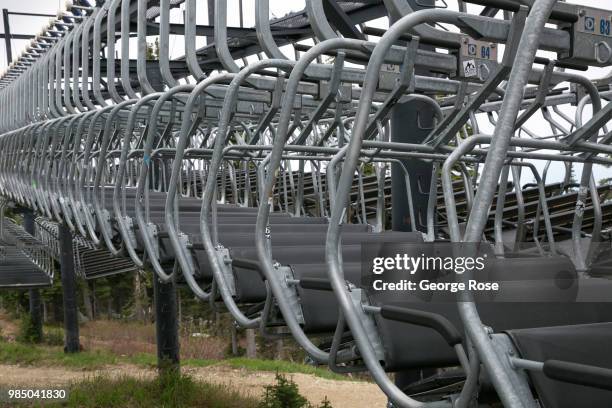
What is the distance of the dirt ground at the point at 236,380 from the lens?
11.9 meters

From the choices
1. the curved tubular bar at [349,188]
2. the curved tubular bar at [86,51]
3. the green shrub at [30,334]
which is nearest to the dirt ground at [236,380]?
the green shrub at [30,334]

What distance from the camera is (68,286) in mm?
14320

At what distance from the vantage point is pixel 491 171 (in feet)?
4.28

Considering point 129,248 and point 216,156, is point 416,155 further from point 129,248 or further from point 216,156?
point 129,248

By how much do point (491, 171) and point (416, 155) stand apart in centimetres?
163

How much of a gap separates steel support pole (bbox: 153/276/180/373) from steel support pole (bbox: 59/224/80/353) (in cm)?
332

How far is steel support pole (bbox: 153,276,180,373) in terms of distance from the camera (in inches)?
409

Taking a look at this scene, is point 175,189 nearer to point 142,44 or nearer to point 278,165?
point 278,165

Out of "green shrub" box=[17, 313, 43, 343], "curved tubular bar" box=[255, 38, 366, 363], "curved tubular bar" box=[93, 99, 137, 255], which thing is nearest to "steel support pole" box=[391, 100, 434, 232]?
"curved tubular bar" box=[93, 99, 137, 255]

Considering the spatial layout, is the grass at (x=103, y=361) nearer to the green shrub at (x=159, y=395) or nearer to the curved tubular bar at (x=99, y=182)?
the green shrub at (x=159, y=395)

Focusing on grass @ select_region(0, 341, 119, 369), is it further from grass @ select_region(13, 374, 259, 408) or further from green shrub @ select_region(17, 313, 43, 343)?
grass @ select_region(13, 374, 259, 408)

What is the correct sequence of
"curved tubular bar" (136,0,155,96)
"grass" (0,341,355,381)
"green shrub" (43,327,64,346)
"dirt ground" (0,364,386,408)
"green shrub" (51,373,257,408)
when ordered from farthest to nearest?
"green shrub" (43,327,64,346)
"grass" (0,341,355,381)
"dirt ground" (0,364,386,408)
"green shrub" (51,373,257,408)
"curved tubular bar" (136,0,155,96)

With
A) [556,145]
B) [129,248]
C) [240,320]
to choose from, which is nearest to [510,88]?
[556,145]

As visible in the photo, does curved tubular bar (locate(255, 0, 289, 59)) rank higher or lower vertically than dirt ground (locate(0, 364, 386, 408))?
higher
